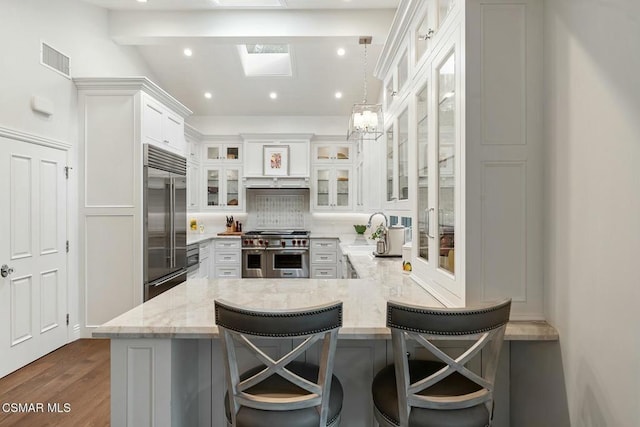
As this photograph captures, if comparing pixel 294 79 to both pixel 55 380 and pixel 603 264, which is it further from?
pixel 603 264

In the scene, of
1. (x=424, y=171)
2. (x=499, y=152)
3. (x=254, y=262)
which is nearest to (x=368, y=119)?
(x=424, y=171)

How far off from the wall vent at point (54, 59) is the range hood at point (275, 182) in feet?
9.62

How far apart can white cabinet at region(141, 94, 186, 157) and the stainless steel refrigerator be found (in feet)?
0.41

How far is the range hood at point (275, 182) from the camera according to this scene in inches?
237

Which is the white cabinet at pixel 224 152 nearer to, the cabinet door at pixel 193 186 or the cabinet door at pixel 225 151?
the cabinet door at pixel 225 151

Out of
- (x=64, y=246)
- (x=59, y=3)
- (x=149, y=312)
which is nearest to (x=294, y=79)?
(x=59, y=3)

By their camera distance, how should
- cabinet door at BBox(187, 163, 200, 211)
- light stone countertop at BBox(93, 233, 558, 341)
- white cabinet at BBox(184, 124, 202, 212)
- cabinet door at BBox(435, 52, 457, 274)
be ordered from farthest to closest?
cabinet door at BBox(187, 163, 200, 211) → white cabinet at BBox(184, 124, 202, 212) → cabinet door at BBox(435, 52, 457, 274) → light stone countertop at BBox(93, 233, 558, 341)

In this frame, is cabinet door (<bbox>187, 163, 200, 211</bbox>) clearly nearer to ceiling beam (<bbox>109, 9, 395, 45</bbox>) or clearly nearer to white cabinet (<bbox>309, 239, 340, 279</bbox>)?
white cabinet (<bbox>309, 239, 340, 279</bbox>)

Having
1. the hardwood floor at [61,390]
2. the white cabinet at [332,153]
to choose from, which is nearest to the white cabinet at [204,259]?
the hardwood floor at [61,390]

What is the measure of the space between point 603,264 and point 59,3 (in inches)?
190

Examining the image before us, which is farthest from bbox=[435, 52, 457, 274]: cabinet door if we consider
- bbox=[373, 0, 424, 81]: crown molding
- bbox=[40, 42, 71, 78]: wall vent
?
bbox=[40, 42, 71, 78]: wall vent

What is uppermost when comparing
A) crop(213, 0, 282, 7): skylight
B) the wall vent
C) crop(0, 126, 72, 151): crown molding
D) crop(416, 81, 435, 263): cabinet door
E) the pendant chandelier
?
crop(213, 0, 282, 7): skylight

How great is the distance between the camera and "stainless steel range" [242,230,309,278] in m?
5.77

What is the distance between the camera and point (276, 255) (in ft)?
19.0
